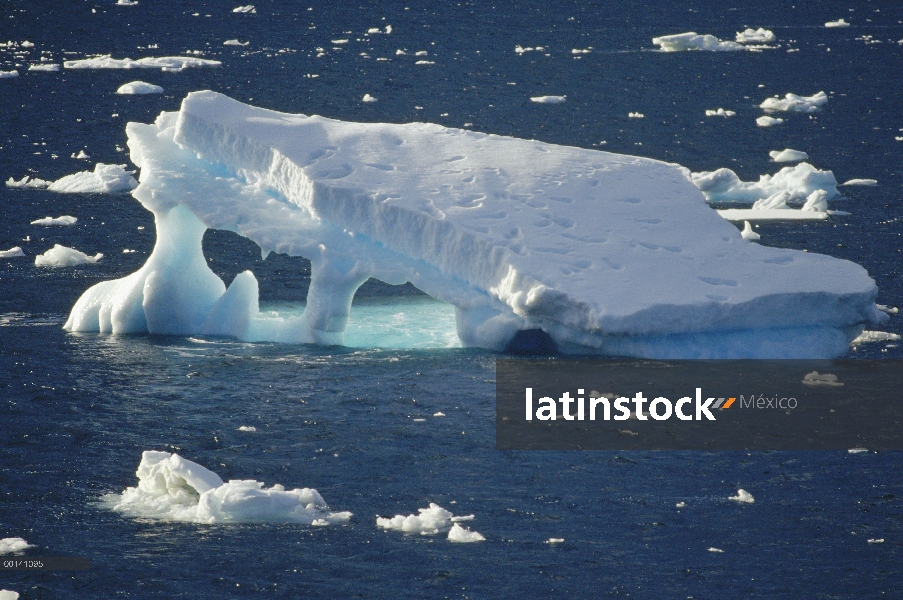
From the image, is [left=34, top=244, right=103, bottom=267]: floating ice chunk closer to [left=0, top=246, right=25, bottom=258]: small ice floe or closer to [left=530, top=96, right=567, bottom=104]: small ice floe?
[left=0, top=246, right=25, bottom=258]: small ice floe

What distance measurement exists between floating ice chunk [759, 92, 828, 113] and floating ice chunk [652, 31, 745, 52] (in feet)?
31.7

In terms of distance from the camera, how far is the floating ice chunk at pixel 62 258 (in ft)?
43.2

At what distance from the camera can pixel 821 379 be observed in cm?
918

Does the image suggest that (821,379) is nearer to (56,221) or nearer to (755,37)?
(56,221)

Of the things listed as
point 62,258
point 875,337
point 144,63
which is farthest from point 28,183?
point 144,63

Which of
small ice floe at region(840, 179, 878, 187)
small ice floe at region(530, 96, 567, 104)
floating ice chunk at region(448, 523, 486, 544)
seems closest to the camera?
floating ice chunk at region(448, 523, 486, 544)

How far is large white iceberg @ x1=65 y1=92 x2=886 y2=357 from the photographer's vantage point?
9.17m

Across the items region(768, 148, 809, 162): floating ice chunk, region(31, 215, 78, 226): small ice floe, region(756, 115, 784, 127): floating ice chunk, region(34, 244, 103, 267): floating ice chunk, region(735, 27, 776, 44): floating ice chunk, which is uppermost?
region(735, 27, 776, 44): floating ice chunk

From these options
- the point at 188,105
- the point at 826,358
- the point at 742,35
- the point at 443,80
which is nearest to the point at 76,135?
the point at 443,80

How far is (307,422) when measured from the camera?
343 inches

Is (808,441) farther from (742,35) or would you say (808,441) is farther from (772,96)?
(742,35)

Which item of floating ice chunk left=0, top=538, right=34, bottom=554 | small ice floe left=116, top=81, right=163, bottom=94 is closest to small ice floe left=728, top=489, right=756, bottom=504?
floating ice chunk left=0, top=538, right=34, bottom=554

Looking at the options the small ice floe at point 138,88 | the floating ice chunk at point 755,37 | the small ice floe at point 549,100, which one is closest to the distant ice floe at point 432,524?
the small ice floe at point 549,100

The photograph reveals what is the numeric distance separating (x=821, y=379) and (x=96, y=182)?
1082cm
